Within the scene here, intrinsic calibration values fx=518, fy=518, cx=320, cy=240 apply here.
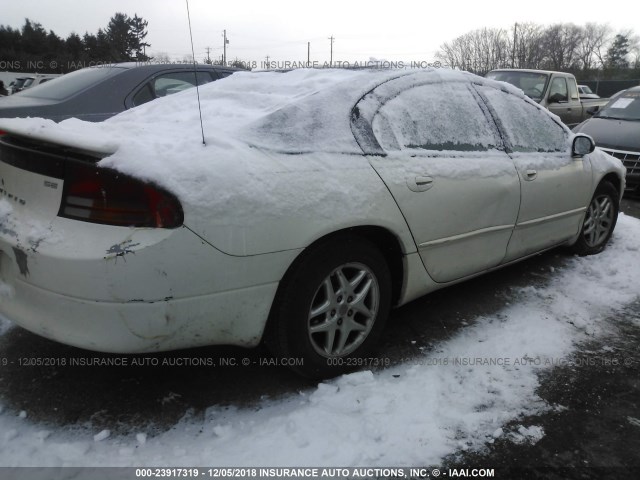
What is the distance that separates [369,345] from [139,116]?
71.1 inches

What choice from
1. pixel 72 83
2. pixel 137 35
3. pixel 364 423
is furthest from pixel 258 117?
pixel 137 35

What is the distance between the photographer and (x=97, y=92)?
16.2ft

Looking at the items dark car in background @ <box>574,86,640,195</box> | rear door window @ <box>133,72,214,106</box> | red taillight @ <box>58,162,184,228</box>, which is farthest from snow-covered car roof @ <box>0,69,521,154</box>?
dark car in background @ <box>574,86,640,195</box>

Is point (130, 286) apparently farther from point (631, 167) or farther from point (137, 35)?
point (137, 35)

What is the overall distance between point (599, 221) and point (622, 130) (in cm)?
366

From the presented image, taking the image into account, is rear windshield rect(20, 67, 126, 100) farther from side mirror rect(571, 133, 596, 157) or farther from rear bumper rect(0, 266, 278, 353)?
side mirror rect(571, 133, 596, 157)

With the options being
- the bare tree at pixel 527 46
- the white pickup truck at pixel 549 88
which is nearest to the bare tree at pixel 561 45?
the bare tree at pixel 527 46

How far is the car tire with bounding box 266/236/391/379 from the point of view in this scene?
7.50ft

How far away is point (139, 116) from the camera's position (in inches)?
116

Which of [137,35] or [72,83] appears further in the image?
[137,35]

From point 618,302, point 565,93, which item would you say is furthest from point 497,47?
point 618,302

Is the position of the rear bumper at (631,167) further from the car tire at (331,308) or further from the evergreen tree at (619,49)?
the evergreen tree at (619,49)

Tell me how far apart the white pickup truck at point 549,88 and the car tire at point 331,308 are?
27.7 feet

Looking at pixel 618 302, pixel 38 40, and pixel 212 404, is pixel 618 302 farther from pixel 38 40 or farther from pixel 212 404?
pixel 38 40
